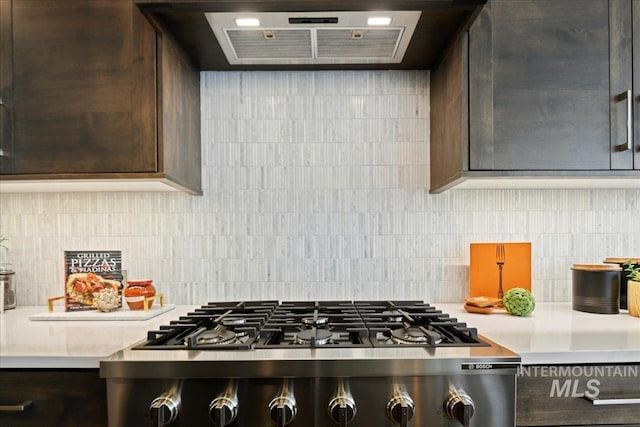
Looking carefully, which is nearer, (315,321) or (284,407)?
(284,407)

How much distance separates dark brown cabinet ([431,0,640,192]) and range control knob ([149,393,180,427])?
1.01m

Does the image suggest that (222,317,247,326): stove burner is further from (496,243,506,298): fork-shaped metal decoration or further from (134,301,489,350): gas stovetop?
(496,243,506,298): fork-shaped metal decoration

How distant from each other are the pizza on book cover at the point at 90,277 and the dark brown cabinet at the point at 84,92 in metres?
0.37

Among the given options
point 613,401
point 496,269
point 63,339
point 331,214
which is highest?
point 331,214

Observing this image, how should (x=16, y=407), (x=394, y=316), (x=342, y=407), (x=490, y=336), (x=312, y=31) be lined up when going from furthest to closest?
(x=312, y=31), (x=394, y=316), (x=490, y=336), (x=16, y=407), (x=342, y=407)

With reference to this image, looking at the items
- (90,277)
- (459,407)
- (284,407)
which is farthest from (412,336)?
(90,277)

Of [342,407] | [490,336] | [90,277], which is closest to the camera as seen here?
[342,407]

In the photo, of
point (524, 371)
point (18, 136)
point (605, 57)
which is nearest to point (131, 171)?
point (18, 136)

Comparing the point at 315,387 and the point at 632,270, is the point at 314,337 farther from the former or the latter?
the point at 632,270

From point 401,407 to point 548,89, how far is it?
3.43 feet

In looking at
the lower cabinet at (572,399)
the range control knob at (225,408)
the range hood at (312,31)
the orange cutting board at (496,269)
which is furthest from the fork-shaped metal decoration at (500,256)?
the range control knob at (225,408)

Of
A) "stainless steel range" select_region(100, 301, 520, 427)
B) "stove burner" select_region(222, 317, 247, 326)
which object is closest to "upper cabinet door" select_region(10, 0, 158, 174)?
"stove burner" select_region(222, 317, 247, 326)

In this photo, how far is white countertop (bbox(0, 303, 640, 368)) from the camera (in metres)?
1.00

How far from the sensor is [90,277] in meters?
1.52
